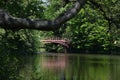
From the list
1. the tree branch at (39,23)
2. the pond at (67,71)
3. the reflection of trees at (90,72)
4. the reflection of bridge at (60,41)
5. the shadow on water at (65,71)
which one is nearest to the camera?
the tree branch at (39,23)

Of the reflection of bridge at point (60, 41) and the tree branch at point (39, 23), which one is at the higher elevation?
the tree branch at point (39, 23)

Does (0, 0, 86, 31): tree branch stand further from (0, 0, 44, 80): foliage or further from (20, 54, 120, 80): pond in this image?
(20, 54, 120, 80): pond

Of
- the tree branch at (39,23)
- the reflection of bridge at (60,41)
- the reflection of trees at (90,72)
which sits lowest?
the reflection of trees at (90,72)

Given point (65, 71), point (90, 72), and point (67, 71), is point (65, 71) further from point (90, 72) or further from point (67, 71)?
point (90, 72)

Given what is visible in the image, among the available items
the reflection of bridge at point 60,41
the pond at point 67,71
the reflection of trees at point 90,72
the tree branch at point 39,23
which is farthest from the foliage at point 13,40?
the reflection of bridge at point 60,41

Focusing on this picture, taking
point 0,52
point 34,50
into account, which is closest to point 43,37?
→ point 34,50

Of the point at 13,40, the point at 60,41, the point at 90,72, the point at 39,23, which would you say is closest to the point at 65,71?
the point at 90,72

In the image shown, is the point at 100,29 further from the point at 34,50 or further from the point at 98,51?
the point at 34,50

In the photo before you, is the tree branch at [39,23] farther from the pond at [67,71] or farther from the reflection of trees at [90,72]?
the reflection of trees at [90,72]

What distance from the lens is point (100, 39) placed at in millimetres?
76250

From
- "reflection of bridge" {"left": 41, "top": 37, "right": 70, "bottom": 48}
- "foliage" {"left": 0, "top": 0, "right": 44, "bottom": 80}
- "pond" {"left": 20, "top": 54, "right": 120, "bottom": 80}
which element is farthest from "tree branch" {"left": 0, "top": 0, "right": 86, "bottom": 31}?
"reflection of bridge" {"left": 41, "top": 37, "right": 70, "bottom": 48}

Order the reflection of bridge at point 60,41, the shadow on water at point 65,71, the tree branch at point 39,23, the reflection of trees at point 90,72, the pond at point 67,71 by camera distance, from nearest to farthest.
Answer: the tree branch at point 39,23, the shadow on water at point 65,71, the pond at point 67,71, the reflection of trees at point 90,72, the reflection of bridge at point 60,41

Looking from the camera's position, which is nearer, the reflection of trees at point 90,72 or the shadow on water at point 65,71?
the shadow on water at point 65,71

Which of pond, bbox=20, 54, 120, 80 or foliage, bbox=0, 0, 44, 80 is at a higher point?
foliage, bbox=0, 0, 44, 80
